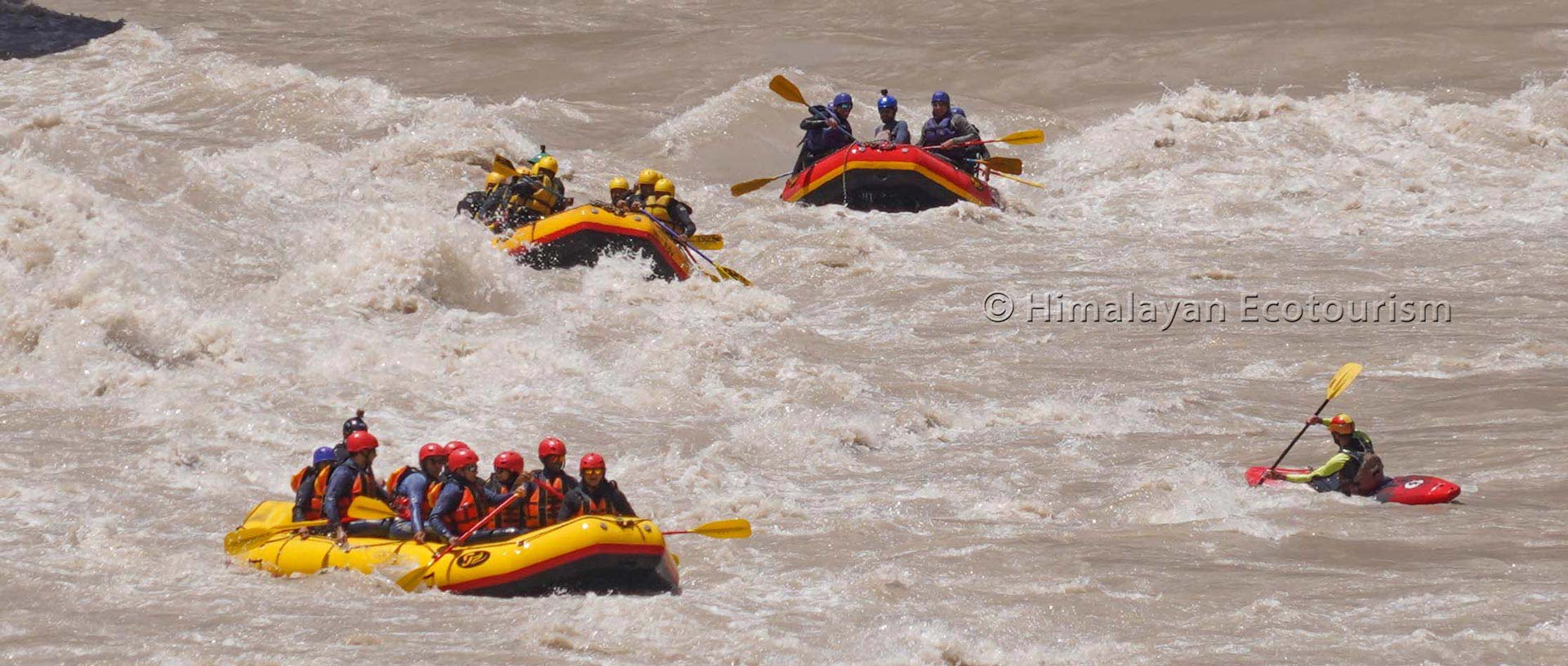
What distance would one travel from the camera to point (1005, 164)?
1688 centimetres

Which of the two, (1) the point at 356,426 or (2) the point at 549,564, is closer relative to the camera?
(2) the point at 549,564

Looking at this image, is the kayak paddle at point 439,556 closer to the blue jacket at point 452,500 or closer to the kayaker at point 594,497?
the blue jacket at point 452,500

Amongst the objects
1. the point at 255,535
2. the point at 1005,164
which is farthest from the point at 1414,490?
the point at 1005,164

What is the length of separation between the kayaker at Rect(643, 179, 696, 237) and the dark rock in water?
12147mm

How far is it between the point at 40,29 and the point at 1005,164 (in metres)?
14.6

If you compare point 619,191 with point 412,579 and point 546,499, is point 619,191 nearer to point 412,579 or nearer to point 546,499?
point 546,499

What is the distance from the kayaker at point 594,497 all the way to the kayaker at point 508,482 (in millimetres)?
180

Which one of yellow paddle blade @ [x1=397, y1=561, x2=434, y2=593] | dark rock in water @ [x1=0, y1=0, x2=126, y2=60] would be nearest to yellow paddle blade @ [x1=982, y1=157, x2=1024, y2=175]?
yellow paddle blade @ [x1=397, y1=561, x2=434, y2=593]

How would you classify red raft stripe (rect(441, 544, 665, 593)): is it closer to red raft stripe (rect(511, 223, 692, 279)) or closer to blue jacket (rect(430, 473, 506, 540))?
blue jacket (rect(430, 473, 506, 540))

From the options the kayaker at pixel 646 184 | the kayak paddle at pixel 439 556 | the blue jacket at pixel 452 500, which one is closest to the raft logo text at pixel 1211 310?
the kayaker at pixel 646 184

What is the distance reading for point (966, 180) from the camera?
54.0 ft

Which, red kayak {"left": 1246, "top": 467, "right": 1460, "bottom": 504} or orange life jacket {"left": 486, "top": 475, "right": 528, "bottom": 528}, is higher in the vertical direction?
orange life jacket {"left": 486, "top": 475, "right": 528, "bottom": 528}

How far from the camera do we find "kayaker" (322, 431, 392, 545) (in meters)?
7.78

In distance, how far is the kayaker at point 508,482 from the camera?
7730 mm
